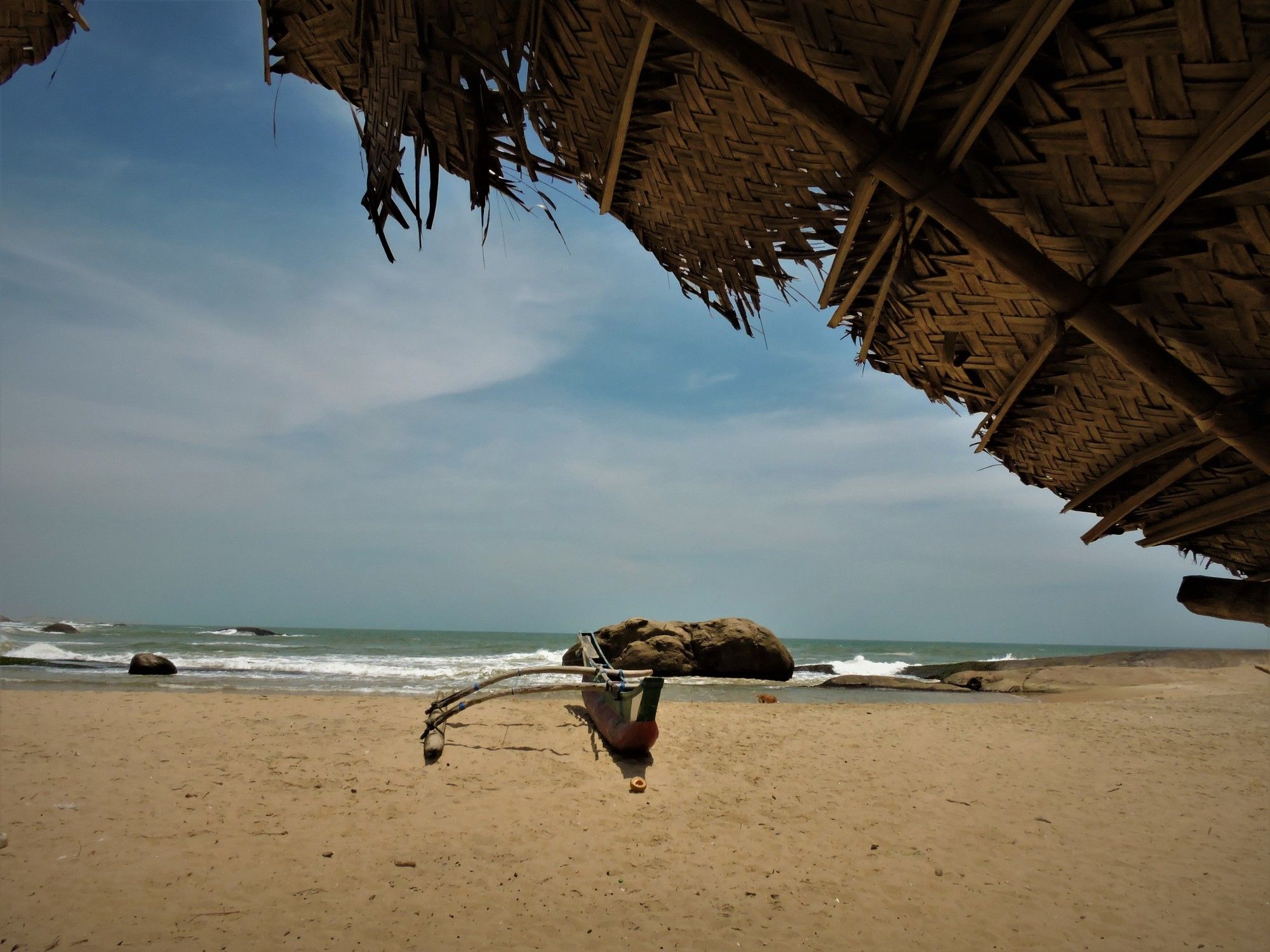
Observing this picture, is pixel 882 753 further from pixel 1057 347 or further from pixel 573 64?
pixel 573 64

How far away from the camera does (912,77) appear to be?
1.38 meters

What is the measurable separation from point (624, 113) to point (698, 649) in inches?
769

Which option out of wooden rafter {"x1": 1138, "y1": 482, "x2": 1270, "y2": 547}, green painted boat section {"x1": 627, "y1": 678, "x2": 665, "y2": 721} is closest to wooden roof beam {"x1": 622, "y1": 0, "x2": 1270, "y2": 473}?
wooden rafter {"x1": 1138, "y1": 482, "x2": 1270, "y2": 547}

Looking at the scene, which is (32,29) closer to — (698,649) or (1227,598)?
(1227,598)

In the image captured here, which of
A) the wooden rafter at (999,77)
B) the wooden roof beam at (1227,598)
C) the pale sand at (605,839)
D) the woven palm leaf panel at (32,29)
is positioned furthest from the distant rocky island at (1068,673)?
the woven palm leaf panel at (32,29)

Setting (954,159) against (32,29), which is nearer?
(954,159)

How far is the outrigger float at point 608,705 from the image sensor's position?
786 cm

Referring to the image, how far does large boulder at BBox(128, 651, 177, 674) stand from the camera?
1756cm

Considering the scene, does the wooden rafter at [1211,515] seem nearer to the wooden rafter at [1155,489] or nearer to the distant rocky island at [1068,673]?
the wooden rafter at [1155,489]

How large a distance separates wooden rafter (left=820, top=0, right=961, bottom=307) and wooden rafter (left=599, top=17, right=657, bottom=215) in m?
0.53

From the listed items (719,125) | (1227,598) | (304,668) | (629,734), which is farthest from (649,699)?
(304,668)

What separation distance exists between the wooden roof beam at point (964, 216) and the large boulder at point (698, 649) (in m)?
18.4

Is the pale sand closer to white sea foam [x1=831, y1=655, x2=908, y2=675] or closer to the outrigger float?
the outrigger float

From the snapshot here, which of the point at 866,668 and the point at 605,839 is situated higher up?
the point at 605,839
